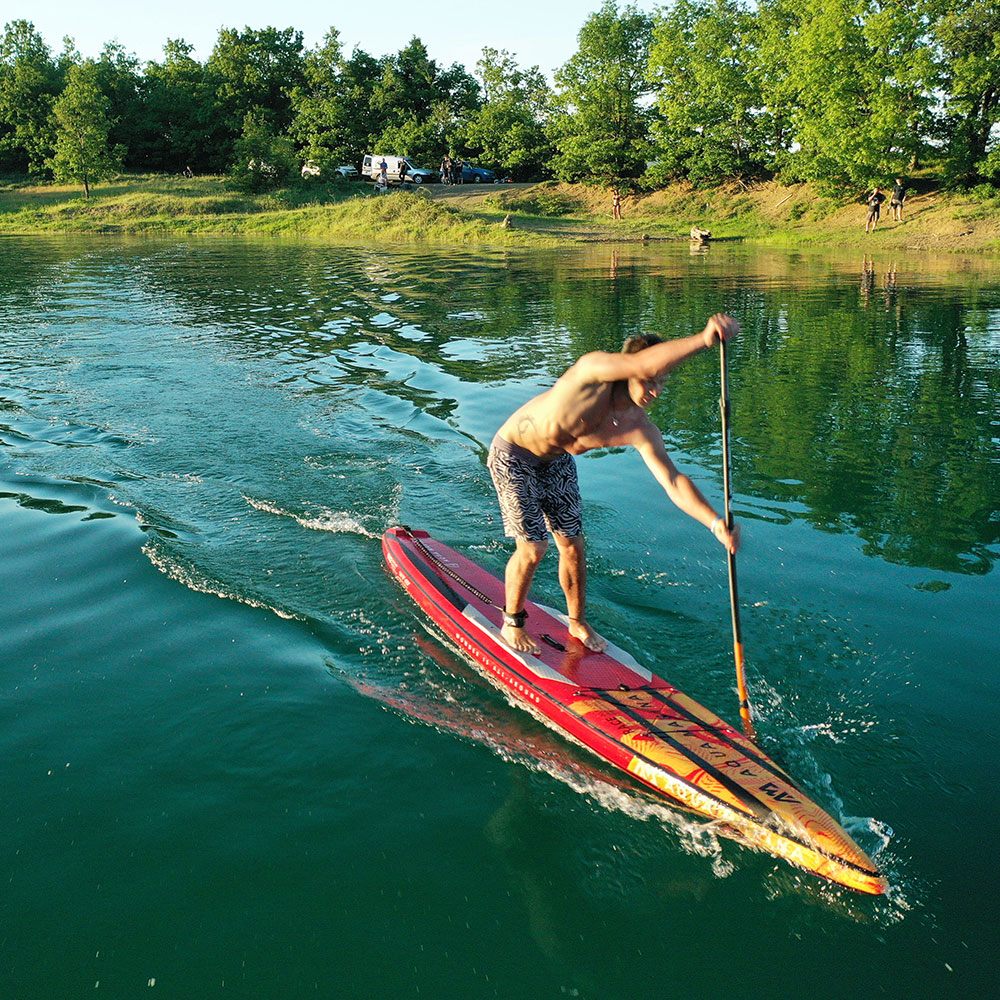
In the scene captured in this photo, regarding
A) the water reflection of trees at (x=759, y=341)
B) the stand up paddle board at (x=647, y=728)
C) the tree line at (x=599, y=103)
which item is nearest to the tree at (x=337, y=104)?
the tree line at (x=599, y=103)

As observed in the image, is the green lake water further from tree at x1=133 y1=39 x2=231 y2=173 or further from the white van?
tree at x1=133 y1=39 x2=231 y2=173

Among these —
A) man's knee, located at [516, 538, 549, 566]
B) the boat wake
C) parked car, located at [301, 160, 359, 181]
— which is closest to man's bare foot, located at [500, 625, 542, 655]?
man's knee, located at [516, 538, 549, 566]

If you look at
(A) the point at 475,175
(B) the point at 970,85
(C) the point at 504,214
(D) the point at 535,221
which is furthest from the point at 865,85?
(A) the point at 475,175

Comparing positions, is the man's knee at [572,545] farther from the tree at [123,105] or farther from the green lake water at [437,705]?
the tree at [123,105]

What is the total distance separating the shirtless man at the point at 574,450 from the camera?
488cm

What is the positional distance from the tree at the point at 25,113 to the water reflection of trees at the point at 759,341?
44622mm

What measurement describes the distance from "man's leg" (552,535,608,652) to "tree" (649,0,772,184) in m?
48.6

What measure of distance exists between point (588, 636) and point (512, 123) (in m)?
63.1

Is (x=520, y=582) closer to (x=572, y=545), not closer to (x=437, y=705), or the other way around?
(x=572, y=545)

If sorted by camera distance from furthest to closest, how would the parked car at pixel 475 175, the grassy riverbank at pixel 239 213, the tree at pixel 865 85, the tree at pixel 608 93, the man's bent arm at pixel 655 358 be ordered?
the parked car at pixel 475 175, the tree at pixel 608 93, the grassy riverbank at pixel 239 213, the tree at pixel 865 85, the man's bent arm at pixel 655 358

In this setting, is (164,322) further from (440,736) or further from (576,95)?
(576,95)

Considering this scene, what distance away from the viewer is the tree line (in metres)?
37.7

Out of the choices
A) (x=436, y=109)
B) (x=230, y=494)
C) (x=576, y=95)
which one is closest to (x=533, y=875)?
(x=230, y=494)

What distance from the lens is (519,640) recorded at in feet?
20.5
